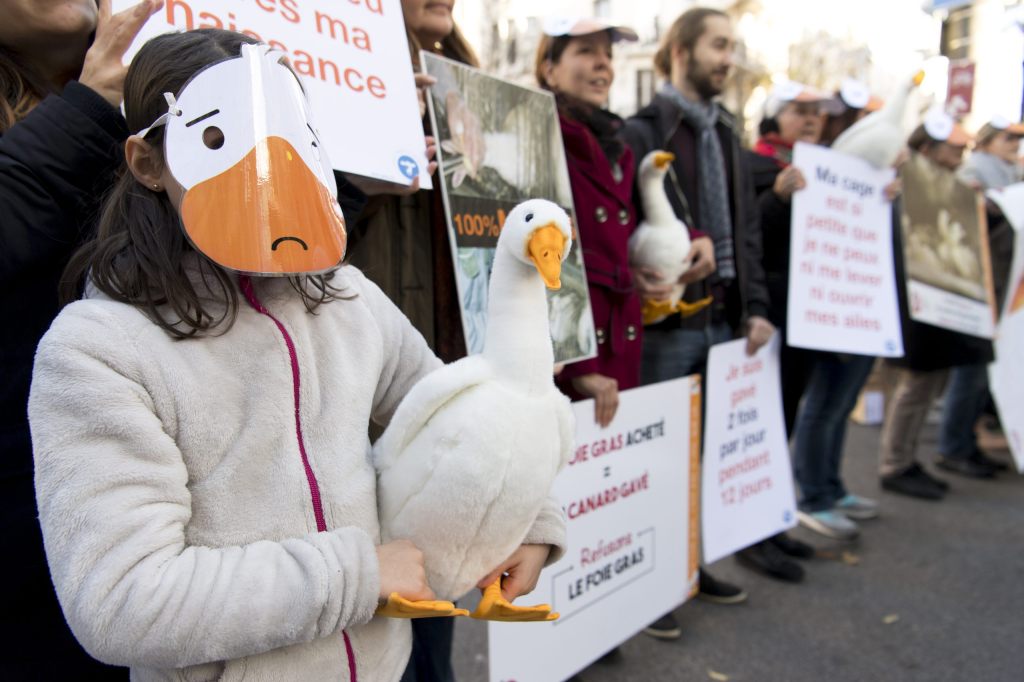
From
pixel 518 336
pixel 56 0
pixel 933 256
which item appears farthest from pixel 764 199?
pixel 56 0

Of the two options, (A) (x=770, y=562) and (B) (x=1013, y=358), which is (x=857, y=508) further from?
(B) (x=1013, y=358)

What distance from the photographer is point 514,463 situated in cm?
97

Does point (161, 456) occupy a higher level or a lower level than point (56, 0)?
lower

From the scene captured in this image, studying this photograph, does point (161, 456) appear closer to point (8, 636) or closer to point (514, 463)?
point (514, 463)

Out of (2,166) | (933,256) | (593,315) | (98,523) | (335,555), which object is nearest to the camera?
(98,523)

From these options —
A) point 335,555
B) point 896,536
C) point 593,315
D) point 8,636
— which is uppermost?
point 593,315

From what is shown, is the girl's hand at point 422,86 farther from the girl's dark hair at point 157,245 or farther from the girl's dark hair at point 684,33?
the girl's dark hair at point 684,33

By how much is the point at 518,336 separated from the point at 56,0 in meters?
0.93

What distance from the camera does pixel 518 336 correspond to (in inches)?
41.1

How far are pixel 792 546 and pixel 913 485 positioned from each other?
1395mm

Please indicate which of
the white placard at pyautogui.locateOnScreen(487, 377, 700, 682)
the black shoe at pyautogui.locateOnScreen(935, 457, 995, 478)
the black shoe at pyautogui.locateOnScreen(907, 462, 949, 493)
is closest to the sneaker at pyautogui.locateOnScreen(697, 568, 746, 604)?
the white placard at pyautogui.locateOnScreen(487, 377, 700, 682)

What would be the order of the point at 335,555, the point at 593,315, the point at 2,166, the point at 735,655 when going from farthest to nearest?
the point at 735,655, the point at 593,315, the point at 2,166, the point at 335,555

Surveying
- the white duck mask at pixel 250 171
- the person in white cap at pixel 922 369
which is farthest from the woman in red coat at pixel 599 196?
the person in white cap at pixel 922 369

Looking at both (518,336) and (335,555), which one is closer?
(335,555)
